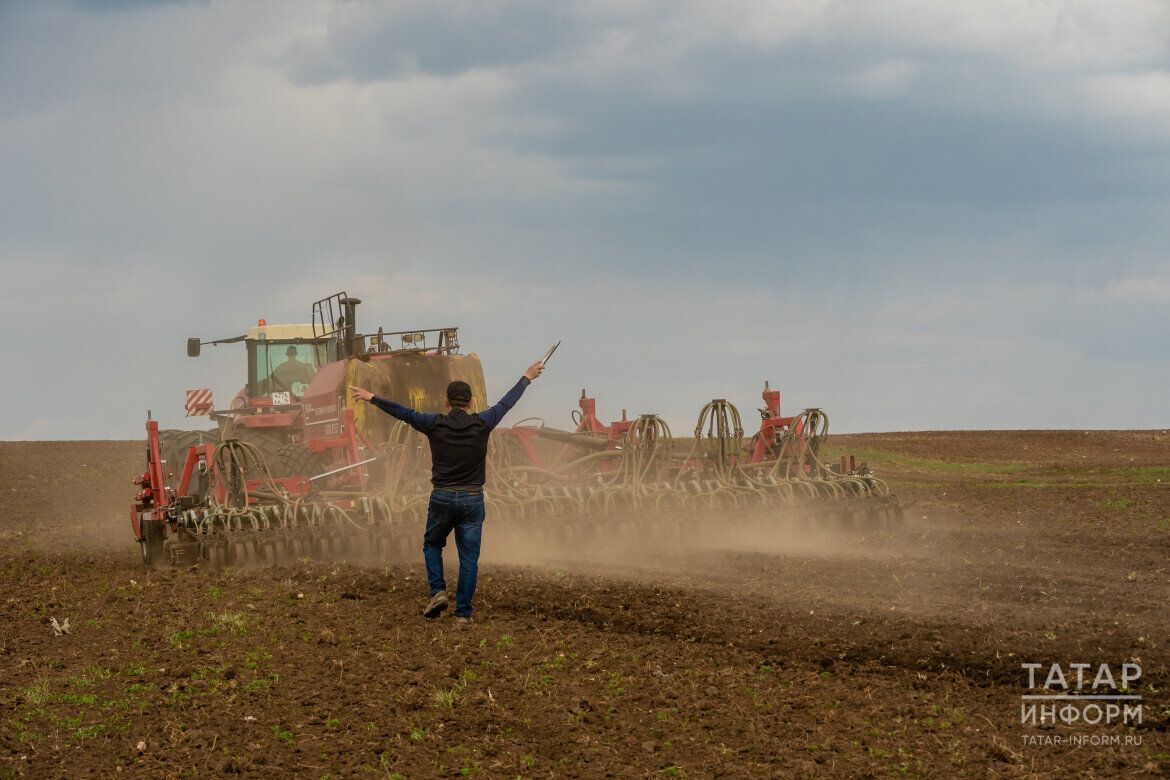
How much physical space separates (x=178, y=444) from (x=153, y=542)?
229 inches

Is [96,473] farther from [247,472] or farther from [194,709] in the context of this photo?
[194,709]

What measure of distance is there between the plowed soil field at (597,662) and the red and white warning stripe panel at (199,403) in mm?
7261

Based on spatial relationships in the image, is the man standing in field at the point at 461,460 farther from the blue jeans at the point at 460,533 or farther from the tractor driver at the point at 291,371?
the tractor driver at the point at 291,371

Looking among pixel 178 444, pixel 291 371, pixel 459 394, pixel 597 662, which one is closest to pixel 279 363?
pixel 291 371

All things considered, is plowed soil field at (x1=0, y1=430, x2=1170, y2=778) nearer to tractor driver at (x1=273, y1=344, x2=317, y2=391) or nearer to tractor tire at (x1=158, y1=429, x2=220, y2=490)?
tractor tire at (x1=158, y1=429, x2=220, y2=490)

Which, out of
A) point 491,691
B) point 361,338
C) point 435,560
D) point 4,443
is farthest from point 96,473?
point 491,691

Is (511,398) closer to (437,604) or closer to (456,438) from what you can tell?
(456,438)

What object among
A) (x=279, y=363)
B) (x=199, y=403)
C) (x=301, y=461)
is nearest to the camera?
(x=301, y=461)

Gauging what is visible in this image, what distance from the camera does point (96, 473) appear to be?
31.1 m

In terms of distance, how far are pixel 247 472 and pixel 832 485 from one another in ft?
23.9

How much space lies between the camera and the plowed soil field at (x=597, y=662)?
20.4ft

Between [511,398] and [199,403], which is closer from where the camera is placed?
[511,398]

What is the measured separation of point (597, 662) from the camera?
7949mm

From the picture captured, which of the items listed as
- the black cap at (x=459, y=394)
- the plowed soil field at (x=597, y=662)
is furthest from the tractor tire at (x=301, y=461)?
the black cap at (x=459, y=394)
